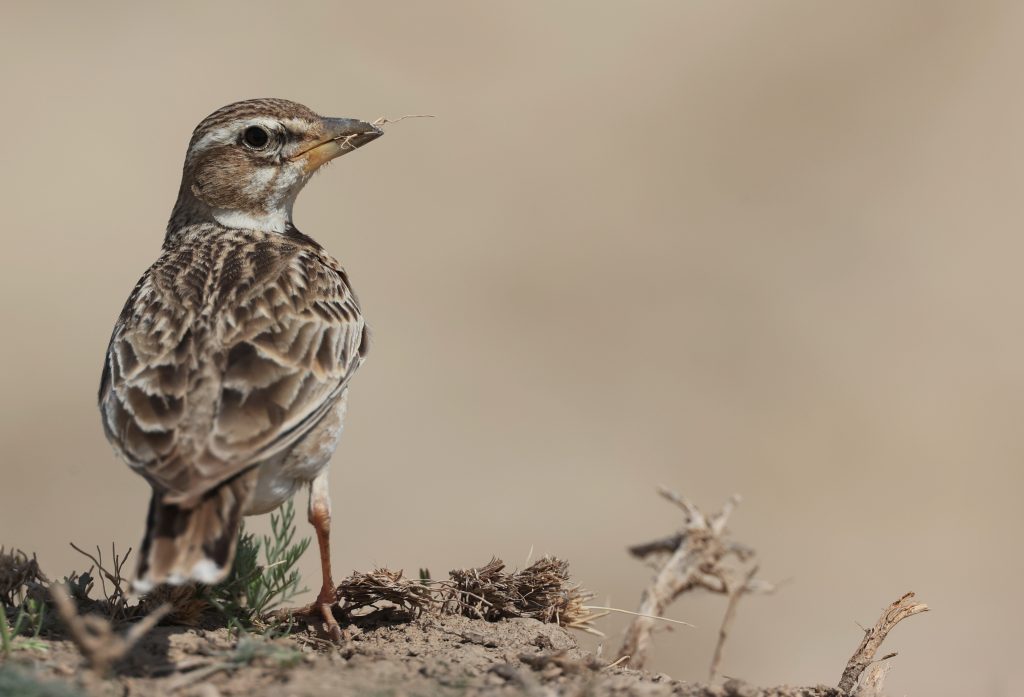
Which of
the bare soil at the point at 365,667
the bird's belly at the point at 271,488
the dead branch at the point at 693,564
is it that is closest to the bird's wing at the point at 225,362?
the bird's belly at the point at 271,488

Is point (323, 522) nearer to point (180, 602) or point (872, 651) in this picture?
point (180, 602)

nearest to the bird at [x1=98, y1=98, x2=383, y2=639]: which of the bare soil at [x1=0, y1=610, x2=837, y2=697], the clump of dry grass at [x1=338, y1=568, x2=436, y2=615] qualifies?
the clump of dry grass at [x1=338, y1=568, x2=436, y2=615]

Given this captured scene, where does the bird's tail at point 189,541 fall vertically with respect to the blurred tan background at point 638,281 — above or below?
below

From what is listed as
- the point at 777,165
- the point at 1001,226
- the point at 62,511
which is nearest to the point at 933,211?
the point at 1001,226

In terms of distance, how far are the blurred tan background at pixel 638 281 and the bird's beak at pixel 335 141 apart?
8.62 feet

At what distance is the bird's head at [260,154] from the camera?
7.83 m

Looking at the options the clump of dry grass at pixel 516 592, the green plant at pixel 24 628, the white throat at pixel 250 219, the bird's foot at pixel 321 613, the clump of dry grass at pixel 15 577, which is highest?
the white throat at pixel 250 219

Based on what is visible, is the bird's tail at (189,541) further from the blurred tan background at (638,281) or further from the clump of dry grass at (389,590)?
the blurred tan background at (638,281)

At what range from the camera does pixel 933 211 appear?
2220cm

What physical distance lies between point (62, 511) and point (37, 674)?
10826mm

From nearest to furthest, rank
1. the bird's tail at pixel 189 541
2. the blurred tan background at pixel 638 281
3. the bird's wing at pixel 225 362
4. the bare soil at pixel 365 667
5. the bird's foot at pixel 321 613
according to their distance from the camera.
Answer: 1. the bare soil at pixel 365 667
2. the bird's tail at pixel 189 541
3. the bird's wing at pixel 225 362
4. the bird's foot at pixel 321 613
5. the blurred tan background at pixel 638 281

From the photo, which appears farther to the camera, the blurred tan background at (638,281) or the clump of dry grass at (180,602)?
the blurred tan background at (638,281)

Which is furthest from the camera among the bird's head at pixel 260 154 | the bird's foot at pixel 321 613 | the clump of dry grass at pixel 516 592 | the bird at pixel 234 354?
the bird's head at pixel 260 154

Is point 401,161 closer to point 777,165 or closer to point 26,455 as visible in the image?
point 777,165
